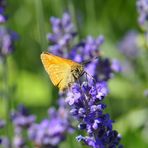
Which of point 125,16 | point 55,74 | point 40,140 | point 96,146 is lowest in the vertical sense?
point 96,146

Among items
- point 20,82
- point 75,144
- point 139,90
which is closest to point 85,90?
point 75,144

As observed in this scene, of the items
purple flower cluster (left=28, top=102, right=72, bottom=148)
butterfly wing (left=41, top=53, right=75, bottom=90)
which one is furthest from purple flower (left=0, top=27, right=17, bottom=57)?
butterfly wing (left=41, top=53, right=75, bottom=90)

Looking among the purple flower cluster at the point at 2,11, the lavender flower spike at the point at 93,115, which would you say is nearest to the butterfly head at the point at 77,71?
the lavender flower spike at the point at 93,115

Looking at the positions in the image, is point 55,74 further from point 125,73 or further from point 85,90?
point 125,73

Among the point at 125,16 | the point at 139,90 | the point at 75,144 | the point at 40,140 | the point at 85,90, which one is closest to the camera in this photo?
the point at 85,90

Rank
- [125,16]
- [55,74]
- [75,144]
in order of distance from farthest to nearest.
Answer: [125,16]
[75,144]
[55,74]

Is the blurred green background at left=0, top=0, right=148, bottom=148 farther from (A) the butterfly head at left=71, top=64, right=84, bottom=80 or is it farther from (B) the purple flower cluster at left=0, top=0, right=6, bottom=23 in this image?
(A) the butterfly head at left=71, top=64, right=84, bottom=80

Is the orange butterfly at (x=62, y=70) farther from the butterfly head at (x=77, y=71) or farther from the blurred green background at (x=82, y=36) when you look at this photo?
the blurred green background at (x=82, y=36)

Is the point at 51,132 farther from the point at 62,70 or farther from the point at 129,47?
the point at 129,47

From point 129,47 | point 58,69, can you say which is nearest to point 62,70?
point 58,69
